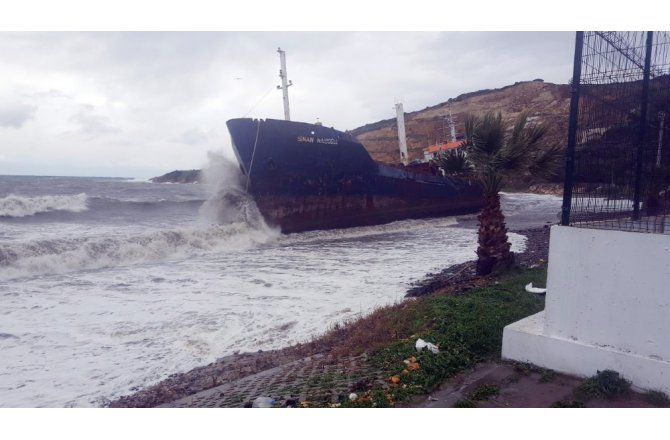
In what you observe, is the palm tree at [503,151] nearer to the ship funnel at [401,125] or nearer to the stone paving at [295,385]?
the stone paving at [295,385]

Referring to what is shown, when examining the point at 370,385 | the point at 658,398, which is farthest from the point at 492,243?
the point at 370,385

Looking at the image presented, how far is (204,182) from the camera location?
2091 cm

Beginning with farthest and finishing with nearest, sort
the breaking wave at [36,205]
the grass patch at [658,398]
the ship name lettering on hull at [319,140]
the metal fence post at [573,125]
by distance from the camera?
1. the breaking wave at [36,205]
2. the ship name lettering on hull at [319,140]
3. the metal fence post at [573,125]
4. the grass patch at [658,398]

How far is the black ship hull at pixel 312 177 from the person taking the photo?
18.1 meters

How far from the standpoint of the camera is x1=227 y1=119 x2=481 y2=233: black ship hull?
18062mm

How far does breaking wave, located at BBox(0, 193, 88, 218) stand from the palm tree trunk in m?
24.0

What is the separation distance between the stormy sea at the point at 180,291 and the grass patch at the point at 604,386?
12.3 feet

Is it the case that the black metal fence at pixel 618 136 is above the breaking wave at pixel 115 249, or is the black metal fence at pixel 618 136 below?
above

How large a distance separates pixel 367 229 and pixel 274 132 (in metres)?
5.62

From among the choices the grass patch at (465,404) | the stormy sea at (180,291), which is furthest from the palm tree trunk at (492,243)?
the grass patch at (465,404)

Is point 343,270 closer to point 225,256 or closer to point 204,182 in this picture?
point 225,256

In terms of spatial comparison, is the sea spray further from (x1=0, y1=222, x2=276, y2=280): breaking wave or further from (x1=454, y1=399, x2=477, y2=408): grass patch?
(x1=454, y1=399, x2=477, y2=408): grass patch

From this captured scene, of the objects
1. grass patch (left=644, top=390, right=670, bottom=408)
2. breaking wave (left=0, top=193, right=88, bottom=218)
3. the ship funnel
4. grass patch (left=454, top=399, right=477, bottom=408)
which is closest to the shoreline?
grass patch (left=454, top=399, right=477, bottom=408)

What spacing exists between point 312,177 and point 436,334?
14.1 meters
